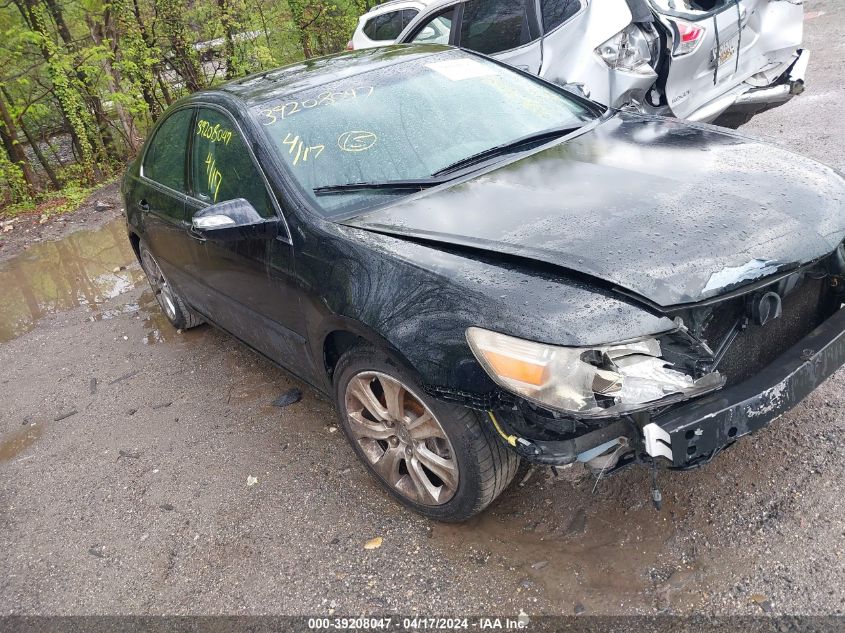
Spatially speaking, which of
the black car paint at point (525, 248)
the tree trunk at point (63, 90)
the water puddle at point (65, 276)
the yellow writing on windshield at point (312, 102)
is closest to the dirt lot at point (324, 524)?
the black car paint at point (525, 248)

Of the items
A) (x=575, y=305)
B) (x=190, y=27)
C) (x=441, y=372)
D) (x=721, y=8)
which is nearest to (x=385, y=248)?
(x=441, y=372)

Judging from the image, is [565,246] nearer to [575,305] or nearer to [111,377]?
[575,305]

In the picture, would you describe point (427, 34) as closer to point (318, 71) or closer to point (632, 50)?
point (632, 50)

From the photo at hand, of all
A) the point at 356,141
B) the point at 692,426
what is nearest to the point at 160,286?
the point at 356,141

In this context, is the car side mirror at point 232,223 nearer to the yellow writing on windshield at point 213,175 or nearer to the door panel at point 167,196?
the yellow writing on windshield at point 213,175

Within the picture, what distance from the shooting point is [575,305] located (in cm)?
203

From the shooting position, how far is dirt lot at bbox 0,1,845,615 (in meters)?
2.33

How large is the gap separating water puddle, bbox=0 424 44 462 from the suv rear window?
5969 mm

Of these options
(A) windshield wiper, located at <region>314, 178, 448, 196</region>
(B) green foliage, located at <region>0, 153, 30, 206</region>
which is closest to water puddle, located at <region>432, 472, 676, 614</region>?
(A) windshield wiper, located at <region>314, 178, 448, 196</region>

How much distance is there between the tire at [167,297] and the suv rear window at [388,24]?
459 cm

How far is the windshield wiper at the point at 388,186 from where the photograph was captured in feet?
9.18

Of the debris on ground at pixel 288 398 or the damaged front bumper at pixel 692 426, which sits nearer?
the damaged front bumper at pixel 692 426

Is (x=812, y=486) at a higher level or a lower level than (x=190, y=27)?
lower

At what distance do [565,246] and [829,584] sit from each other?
1.38 metres
